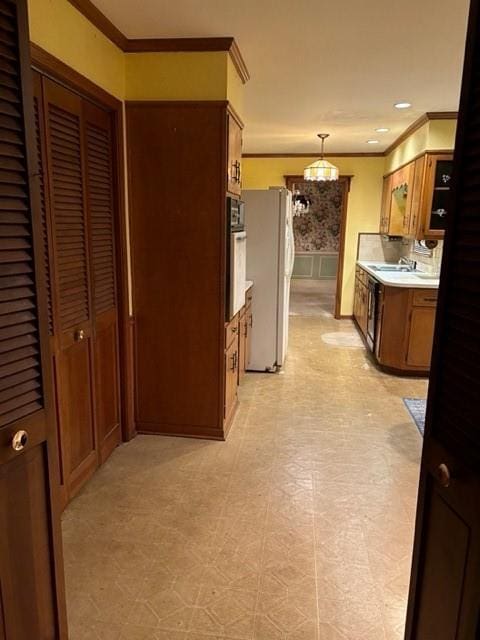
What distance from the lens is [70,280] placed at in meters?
2.25

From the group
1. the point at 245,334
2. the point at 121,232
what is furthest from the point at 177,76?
the point at 245,334

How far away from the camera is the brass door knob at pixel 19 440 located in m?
1.06

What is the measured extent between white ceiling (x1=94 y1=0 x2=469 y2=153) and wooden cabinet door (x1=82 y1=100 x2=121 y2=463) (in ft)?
1.96

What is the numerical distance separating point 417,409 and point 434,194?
2.14m

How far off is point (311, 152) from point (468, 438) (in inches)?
249

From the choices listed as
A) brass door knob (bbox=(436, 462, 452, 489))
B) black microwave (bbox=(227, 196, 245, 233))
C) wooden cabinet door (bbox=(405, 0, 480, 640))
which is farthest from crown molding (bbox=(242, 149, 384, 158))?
brass door knob (bbox=(436, 462, 452, 489))

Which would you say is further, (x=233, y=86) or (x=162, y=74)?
(x=233, y=86)

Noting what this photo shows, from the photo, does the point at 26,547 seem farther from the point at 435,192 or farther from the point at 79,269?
the point at 435,192

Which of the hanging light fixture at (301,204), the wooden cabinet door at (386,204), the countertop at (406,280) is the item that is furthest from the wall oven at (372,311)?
the hanging light fixture at (301,204)

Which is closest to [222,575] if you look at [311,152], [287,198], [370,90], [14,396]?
[14,396]

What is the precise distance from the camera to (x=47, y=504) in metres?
1.21

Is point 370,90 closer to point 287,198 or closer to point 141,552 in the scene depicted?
point 287,198

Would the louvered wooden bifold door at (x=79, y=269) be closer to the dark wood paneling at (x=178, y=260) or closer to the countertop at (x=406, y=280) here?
the dark wood paneling at (x=178, y=260)

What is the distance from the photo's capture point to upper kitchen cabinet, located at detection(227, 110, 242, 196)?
2797 millimetres
